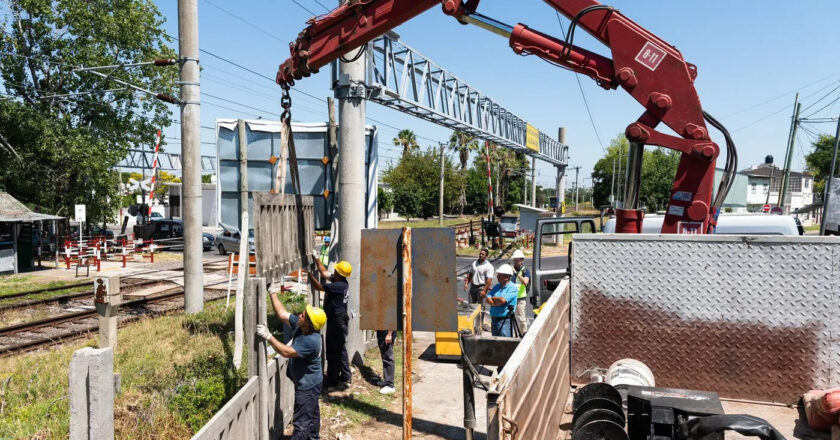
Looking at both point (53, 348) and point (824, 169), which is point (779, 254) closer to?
point (53, 348)

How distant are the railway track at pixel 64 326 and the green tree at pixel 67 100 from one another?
43.4 feet

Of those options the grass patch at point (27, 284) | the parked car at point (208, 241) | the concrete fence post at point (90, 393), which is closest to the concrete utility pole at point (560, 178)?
the parked car at point (208, 241)

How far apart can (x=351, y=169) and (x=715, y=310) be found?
554cm

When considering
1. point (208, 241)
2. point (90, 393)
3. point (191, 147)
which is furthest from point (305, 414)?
point (208, 241)

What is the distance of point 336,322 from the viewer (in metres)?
7.41

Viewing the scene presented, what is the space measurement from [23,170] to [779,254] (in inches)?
1069

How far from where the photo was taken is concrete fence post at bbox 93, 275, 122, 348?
747 cm

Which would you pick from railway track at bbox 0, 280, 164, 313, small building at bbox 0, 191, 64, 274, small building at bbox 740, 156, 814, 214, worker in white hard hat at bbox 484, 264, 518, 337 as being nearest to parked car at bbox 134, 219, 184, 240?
small building at bbox 0, 191, 64, 274

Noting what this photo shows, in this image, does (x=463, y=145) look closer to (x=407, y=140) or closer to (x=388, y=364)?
(x=407, y=140)

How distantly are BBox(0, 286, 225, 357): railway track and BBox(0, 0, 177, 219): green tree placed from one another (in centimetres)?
1323

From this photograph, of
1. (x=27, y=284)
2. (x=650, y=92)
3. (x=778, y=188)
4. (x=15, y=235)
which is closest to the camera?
(x=650, y=92)

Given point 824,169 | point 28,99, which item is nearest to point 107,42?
point 28,99

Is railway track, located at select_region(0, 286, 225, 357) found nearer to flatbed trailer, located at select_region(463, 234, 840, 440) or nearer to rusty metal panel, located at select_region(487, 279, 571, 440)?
flatbed trailer, located at select_region(463, 234, 840, 440)

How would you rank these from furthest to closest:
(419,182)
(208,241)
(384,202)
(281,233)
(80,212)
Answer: (419,182) < (384,202) < (208,241) < (80,212) < (281,233)
